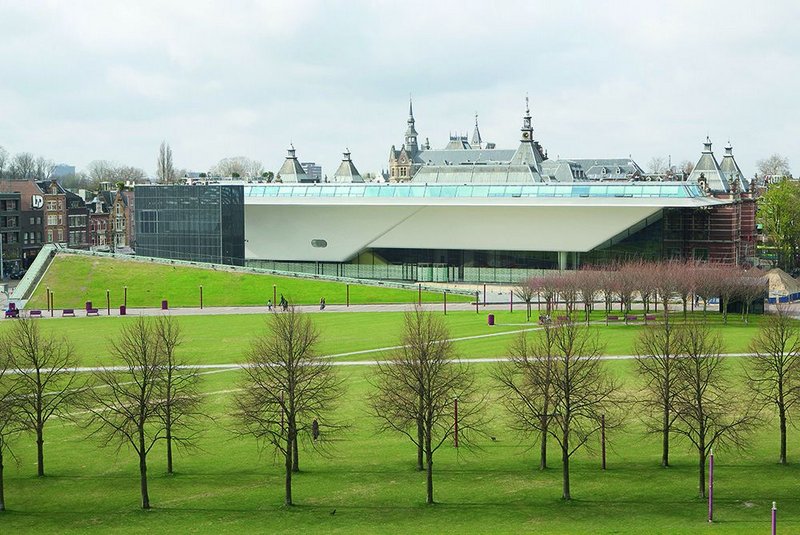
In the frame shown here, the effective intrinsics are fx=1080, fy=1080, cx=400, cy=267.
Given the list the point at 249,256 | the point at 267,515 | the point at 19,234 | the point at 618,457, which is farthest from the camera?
the point at 19,234

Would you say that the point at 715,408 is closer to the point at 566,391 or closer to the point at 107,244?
the point at 566,391

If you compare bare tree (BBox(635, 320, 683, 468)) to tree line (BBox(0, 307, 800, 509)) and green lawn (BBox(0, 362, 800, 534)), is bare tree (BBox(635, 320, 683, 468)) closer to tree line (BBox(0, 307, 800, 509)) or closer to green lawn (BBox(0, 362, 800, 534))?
tree line (BBox(0, 307, 800, 509))

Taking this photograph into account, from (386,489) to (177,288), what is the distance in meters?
49.3

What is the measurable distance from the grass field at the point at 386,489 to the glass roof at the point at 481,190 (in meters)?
49.1

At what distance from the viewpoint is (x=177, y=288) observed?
74312mm

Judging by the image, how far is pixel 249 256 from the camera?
9394 centimetres

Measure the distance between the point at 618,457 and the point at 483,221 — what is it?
56.6m

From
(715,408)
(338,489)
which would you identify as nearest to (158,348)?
(338,489)

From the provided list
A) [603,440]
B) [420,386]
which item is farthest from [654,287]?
[420,386]

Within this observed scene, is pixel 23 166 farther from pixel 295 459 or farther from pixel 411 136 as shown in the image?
pixel 295 459

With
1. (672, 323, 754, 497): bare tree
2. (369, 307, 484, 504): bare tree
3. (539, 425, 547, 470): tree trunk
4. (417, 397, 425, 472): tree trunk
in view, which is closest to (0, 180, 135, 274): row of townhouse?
(369, 307, 484, 504): bare tree

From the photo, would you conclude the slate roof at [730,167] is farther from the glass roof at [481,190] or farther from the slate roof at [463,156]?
the slate roof at [463,156]

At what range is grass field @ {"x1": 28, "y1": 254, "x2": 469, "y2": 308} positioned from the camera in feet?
235

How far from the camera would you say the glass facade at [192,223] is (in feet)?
282
